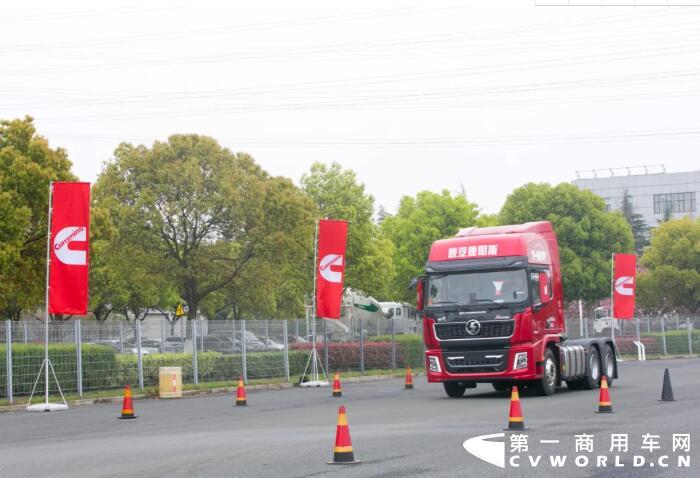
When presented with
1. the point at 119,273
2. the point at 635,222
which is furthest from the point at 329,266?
the point at 635,222

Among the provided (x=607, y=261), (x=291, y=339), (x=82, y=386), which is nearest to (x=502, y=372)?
(x=82, y=386)

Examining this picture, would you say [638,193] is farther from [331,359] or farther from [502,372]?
[502,372]

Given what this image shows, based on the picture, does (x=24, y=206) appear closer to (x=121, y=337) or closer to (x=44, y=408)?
(x=121, y=337)

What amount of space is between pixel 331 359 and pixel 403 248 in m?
35.3

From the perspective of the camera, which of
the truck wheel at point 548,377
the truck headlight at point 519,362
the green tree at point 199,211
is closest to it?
the truck headlight at point 519,362

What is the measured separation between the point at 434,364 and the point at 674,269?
167 feet

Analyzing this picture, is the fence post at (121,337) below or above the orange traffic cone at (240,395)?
above

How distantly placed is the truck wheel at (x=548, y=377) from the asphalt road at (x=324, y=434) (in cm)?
40

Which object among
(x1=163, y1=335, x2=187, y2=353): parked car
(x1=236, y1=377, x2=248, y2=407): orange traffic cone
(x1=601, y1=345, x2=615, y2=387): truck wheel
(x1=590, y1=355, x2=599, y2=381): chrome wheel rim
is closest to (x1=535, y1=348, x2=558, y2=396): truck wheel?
(x1=590, y1=355, x2=599, y2=381): chrome wheel rim

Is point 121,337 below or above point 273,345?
above

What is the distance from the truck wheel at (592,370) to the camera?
28.3 meters

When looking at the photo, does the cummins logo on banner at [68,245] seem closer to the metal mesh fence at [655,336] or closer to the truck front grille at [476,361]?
the truck front grille at [476,361]

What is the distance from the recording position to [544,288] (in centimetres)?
2559

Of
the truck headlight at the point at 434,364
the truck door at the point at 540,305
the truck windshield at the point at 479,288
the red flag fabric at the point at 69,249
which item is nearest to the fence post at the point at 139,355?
the red flag fabric at the point at 69,249
